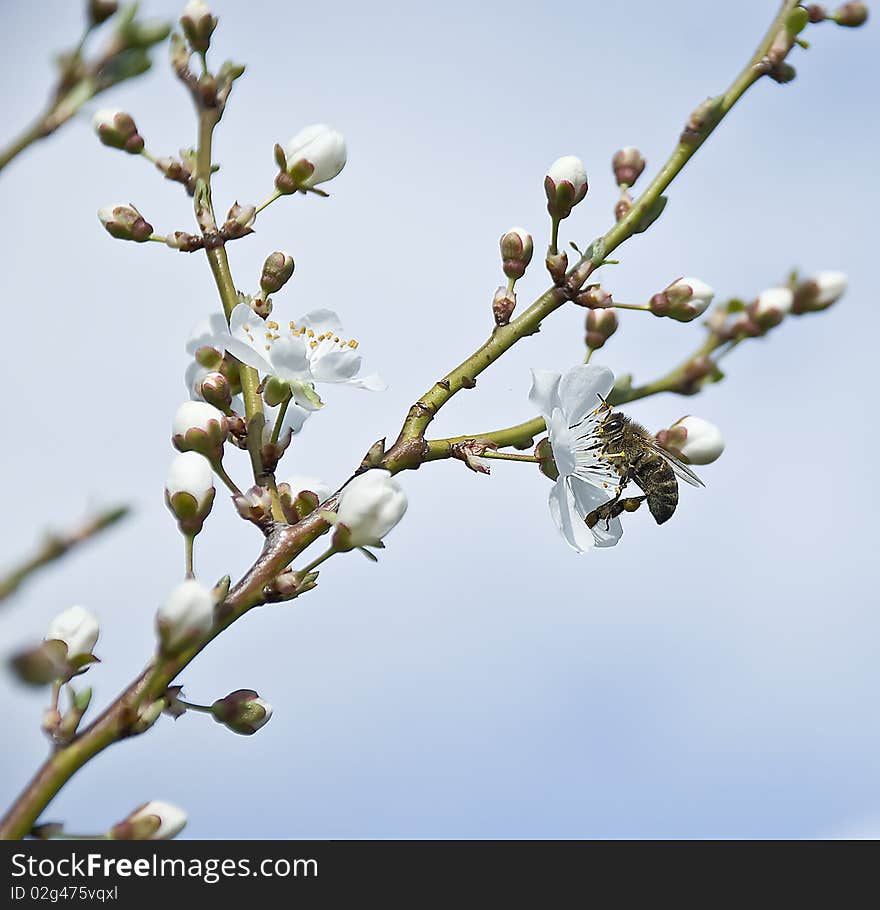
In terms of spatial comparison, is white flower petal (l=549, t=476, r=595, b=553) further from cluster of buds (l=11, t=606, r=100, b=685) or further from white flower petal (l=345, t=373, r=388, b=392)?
cluster of buds (l=11, t=606, r=100, b=685)

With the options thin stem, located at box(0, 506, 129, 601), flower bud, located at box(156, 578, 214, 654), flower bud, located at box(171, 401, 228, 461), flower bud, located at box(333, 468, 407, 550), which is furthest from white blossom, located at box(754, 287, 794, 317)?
thin stem, located at box(0, 506, 129, 601)

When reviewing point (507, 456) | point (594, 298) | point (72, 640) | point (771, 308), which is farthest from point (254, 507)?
point (771, 308)

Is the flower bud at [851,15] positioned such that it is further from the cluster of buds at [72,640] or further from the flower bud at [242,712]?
the cluster of buds at [72,640]

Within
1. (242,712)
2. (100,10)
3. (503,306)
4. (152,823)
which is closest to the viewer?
(100,10)

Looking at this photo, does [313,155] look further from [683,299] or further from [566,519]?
[566,519]

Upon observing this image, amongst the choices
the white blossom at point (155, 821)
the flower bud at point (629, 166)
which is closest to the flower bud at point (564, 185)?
the flower bud at point (629, 166)
